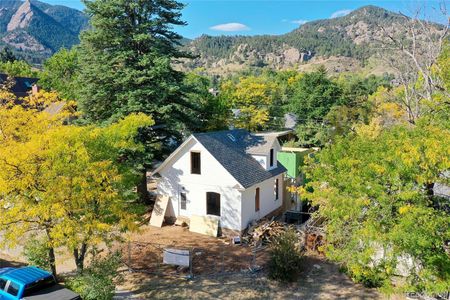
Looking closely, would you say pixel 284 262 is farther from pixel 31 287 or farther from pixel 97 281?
pixel 31 287

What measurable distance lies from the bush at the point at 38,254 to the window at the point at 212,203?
951 cm

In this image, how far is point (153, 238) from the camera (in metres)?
20.9

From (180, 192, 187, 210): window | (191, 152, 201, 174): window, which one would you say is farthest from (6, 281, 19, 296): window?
(191, 152, 201, 174): window

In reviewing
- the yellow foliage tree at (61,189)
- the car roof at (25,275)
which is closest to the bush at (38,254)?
the car roof at (25,275)

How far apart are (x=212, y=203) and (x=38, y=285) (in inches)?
429

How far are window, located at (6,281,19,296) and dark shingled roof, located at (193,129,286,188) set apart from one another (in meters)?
11.9

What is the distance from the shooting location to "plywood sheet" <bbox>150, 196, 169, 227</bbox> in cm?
2283

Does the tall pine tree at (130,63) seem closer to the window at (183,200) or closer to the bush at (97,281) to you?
the window at (183,200)

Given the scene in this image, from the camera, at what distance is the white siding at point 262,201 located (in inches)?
825

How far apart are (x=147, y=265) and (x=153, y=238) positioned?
330 cm

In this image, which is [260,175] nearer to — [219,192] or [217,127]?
[219,192]

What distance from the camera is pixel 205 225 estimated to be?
21578 mm

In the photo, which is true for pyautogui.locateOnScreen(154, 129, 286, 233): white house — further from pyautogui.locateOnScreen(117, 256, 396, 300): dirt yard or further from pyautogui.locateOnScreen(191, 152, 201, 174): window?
pyautogui.locateOnScreen(117, 256, 396, 300): dirt yard

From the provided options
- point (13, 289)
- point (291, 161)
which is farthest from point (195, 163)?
point (13, 289)
